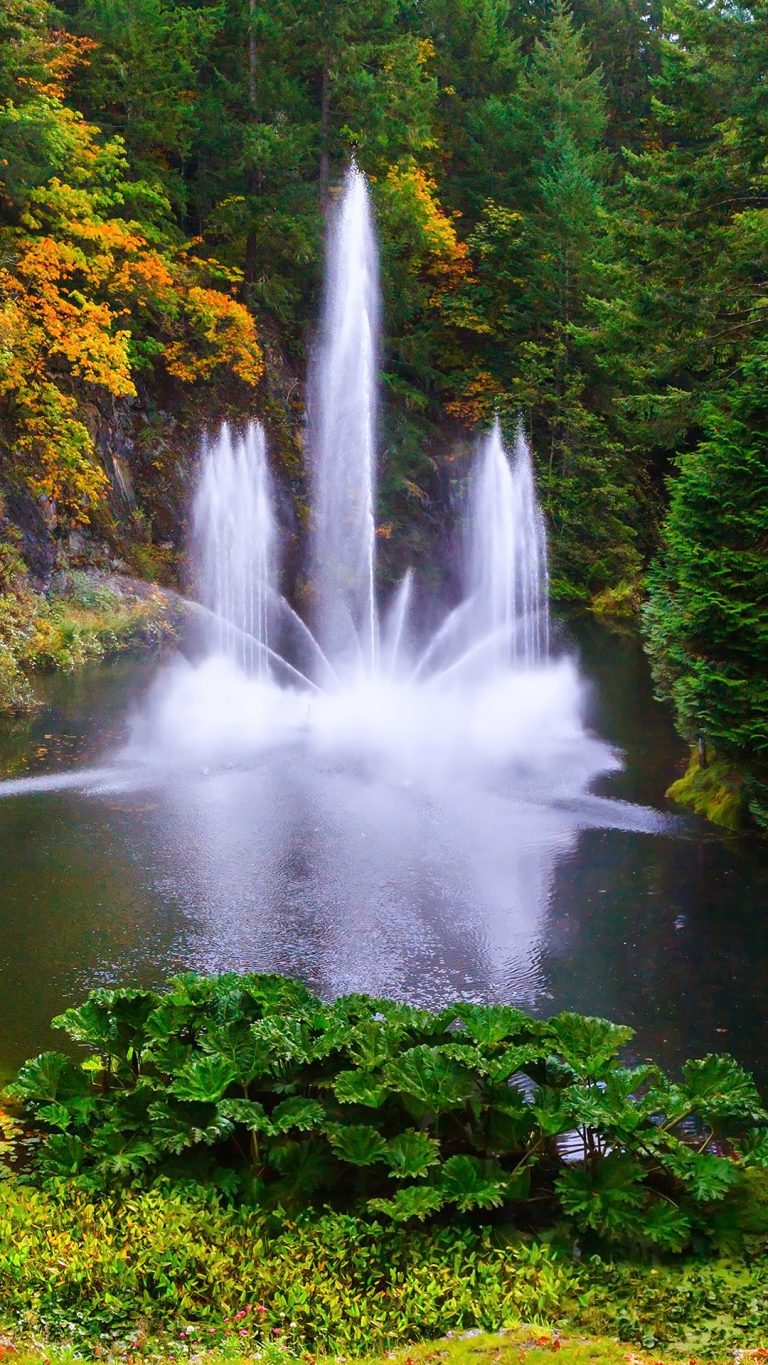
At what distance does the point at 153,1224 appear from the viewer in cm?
382

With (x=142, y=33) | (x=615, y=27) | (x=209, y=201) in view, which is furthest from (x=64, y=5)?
(x=615, y=27)

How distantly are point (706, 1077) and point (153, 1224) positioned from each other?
2.36m

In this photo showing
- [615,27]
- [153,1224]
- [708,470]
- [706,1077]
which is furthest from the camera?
[615,27]

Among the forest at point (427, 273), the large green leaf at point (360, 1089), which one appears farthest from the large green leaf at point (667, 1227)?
the forest at point (427, 273)

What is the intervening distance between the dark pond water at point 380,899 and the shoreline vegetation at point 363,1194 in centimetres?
160

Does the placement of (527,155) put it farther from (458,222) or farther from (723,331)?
(723,331)

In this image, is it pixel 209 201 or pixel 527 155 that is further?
pixel 527 155

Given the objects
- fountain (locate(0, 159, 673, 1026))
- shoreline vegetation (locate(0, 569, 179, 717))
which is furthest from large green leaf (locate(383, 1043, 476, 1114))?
shoreline vegetation (locate(0, 569, 179, 717))

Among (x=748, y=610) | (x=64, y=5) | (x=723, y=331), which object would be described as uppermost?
(x=64, y=5)

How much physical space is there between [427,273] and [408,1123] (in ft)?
95.1

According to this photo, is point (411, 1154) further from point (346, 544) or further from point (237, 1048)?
point (346, 544)

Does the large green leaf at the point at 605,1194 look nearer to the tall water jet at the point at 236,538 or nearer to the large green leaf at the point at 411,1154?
the large green leaf at the point at 411,1154

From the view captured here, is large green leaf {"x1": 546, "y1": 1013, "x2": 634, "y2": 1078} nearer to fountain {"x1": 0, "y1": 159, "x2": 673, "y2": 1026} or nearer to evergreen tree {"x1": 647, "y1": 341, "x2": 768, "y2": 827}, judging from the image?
fountain {"x1": 0, "y1": 159, "x2": 673, "y2": 1026}

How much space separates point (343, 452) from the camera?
2566 cm
